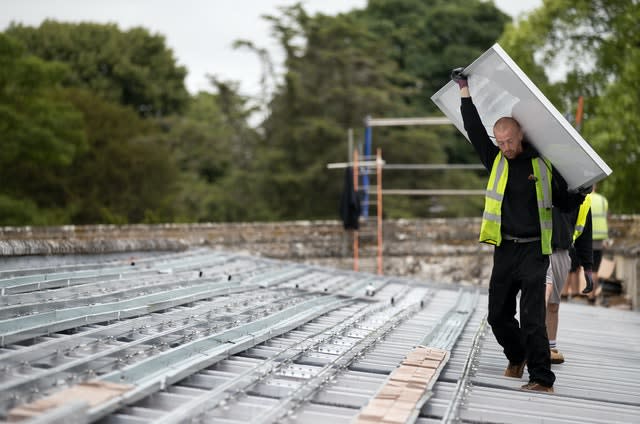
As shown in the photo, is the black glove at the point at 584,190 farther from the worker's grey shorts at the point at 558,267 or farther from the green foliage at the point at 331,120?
the green foliage at the point at 331,120

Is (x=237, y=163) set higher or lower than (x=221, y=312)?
higher

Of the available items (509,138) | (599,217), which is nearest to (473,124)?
(509,138)

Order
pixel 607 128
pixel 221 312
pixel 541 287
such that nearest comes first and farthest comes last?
1. pixel 541 287
2. pixel 221 312
3. pixel 607 128

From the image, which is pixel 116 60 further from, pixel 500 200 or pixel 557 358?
pixel 500 200

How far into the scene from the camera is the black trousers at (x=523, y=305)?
425 cm

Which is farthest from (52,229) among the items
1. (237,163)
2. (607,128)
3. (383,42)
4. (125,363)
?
(383,42)

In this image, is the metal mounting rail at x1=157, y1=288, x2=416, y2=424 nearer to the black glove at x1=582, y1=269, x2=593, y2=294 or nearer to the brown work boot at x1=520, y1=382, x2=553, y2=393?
the brown work boot at x1=520, y1=382, x2=553, y2=393

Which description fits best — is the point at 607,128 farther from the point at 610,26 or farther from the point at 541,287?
the point at 541,287

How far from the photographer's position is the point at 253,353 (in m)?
4.26

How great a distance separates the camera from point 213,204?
2978cm

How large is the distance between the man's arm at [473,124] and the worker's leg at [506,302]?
1.77ft

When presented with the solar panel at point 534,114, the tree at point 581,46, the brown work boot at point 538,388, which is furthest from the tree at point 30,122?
the brown work boot at point 538,388

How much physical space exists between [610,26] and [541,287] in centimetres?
2160

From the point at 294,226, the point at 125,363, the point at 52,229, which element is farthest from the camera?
the point at 294,226
